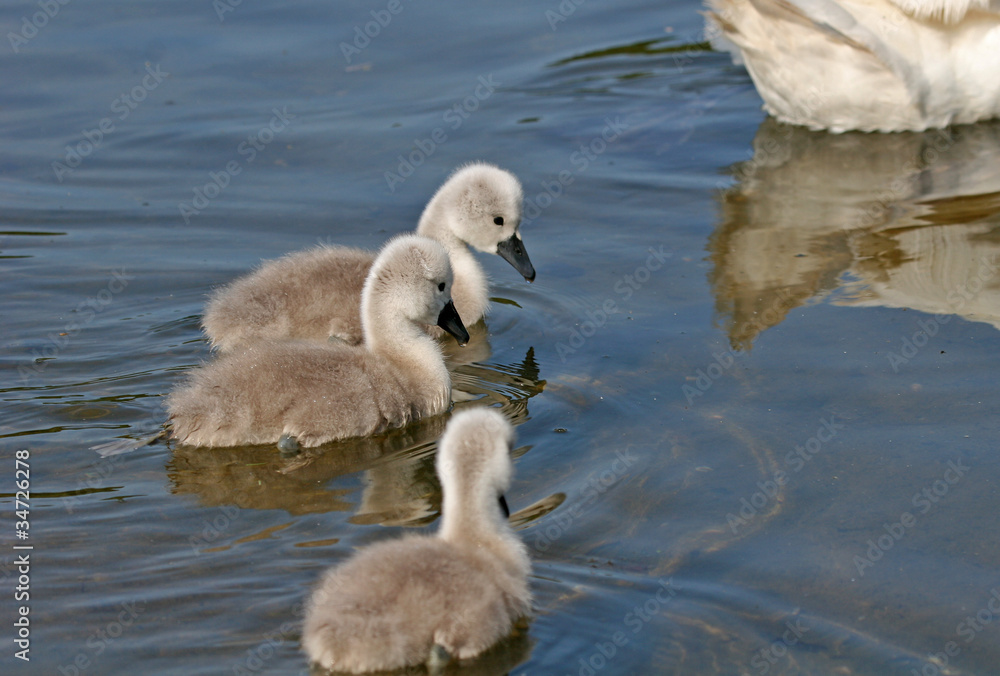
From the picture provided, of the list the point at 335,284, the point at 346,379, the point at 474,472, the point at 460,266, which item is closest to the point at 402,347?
the point at 346,379

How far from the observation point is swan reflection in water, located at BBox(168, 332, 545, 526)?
5.15 metres

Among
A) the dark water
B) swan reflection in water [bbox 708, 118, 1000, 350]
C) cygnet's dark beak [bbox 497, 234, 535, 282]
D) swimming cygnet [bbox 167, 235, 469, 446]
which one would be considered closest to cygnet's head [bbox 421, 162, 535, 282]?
cygnet's dark beak [bbox 497, 234, 535, 282]

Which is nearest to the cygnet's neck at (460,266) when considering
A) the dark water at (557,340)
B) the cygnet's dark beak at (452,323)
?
the dark water at (557,340)

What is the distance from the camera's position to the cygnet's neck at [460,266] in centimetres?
706

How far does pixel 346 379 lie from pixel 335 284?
3.27 ft

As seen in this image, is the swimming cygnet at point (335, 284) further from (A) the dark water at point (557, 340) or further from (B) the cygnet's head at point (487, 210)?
(A) the dark water at point (557, 340)

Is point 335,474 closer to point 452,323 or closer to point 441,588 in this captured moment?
point 452,323

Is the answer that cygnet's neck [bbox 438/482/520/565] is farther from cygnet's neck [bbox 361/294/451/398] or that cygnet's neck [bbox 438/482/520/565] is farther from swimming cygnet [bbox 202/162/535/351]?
swimming cygnet [bbox 202/162/535/351]

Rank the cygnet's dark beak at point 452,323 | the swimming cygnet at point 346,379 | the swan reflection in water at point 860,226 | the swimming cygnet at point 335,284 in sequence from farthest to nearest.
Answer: the swan reflection in water at point 860,226, the swimming cygnet at point 335,284, the cygnet's dark beak at point 452,323, the swimming cygnet at point 346,379

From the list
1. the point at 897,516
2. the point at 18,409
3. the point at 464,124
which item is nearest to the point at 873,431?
the point at 897,516

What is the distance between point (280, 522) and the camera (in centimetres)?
500

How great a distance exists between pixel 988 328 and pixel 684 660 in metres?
3.22

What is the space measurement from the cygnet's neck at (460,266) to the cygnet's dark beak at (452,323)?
0.58 meters

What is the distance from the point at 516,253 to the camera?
7262 mm
